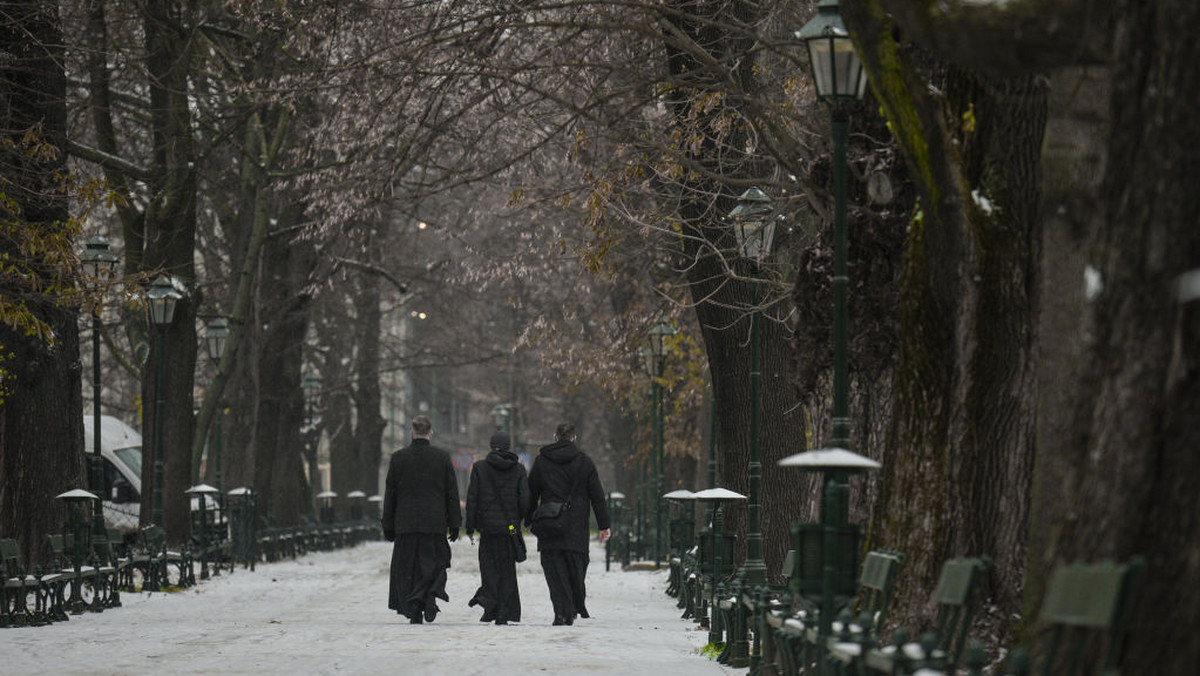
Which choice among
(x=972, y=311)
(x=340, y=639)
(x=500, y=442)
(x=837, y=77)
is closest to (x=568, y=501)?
(x=500, y=442)

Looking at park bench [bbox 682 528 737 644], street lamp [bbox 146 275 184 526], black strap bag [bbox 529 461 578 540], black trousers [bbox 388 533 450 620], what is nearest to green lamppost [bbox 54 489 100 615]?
black trousers [bbox 388 533 450 620]

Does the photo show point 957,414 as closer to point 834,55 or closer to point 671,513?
point 834,55

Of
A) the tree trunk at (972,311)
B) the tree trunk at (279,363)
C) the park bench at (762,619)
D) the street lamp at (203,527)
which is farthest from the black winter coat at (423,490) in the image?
the tree trunk at (279,363)

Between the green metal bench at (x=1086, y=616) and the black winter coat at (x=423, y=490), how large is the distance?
11.0m

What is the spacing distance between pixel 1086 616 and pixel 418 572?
39.2 feet

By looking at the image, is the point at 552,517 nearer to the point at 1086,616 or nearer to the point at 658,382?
the point at 1086,616

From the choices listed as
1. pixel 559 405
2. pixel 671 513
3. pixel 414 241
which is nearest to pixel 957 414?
pixel 671 513

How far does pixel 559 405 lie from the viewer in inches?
2283

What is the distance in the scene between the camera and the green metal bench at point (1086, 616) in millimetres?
6137

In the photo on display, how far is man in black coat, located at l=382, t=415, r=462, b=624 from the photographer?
17469 millimetres

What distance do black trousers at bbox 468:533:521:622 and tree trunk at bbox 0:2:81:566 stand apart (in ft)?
→ 16.1

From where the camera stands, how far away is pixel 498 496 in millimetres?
17656

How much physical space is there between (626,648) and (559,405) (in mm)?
43369

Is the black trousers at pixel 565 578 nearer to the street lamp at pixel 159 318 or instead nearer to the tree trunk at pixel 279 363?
the street lamp at pixel 159 318
